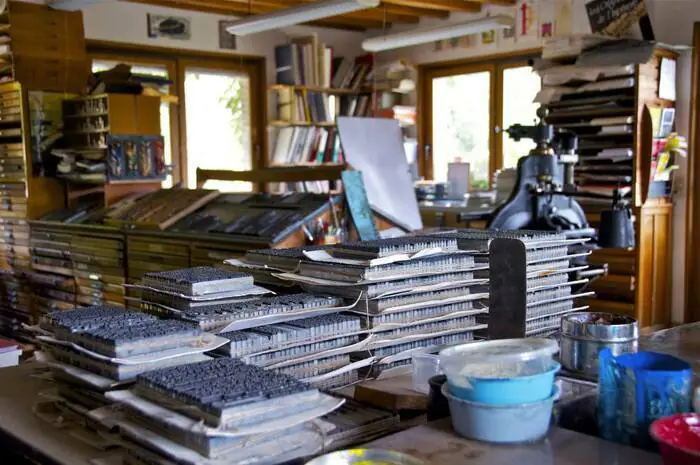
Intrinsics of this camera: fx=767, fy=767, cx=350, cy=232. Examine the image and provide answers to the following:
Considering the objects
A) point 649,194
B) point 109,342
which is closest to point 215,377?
point 109,342

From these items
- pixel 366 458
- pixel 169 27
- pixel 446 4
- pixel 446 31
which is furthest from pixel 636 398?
pixel 169 27

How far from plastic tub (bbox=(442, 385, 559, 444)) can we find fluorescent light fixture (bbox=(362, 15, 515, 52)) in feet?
14.5

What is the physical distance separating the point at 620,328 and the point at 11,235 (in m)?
5.26

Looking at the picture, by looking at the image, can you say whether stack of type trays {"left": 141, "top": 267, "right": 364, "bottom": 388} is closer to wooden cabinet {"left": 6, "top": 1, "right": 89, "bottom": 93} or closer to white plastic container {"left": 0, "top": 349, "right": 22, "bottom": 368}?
white plastic container {"left": 0, "top": 349, "right": 22, "bottom": 368}

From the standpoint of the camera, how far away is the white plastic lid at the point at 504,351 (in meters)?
1.40

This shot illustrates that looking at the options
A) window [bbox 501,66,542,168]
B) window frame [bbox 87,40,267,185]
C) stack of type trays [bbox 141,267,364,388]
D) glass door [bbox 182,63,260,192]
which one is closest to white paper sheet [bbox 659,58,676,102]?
window [bbox 501,66,542,168]

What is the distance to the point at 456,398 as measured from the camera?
53.7 inches

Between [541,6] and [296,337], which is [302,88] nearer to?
[541,6]

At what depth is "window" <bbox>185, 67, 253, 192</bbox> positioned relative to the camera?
727cm

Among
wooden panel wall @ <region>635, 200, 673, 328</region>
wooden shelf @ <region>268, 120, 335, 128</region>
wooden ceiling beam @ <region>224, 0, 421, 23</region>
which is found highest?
wooden ceiling beam @ <region>224, 0, 421, 23</region>

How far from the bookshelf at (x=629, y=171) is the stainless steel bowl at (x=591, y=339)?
3.79 meters

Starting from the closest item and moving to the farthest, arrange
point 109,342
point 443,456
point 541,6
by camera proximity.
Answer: point 443,456
point 109,342
point 541,6

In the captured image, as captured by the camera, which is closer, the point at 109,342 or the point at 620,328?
the point at 109,342

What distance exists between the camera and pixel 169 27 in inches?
272
